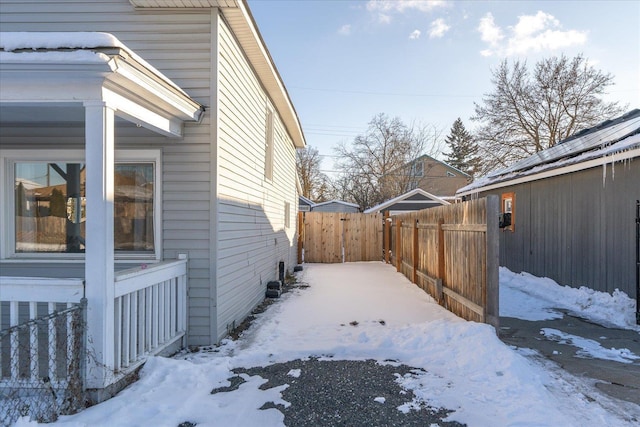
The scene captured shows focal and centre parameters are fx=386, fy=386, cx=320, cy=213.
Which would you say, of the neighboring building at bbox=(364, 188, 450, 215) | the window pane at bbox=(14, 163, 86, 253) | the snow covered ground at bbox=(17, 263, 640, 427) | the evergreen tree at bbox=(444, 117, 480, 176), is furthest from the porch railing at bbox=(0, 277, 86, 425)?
the evergreen tree at bbox=(444, 117, 480, 176)

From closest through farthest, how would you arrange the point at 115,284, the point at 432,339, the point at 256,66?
1. the point at 115,284
2. the point at 432,339
3. the point at 256,66

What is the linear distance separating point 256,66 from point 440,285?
16.3 ft

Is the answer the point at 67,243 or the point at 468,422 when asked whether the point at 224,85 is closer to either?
the point at 67,243

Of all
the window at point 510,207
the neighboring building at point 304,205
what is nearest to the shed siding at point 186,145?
the window at point 510,207

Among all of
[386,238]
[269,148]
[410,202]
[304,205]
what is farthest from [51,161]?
[304,205]

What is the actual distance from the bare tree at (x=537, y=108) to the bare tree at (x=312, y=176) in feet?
67.3

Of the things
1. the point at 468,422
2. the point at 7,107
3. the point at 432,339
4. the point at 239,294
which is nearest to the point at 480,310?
the point at 432,339

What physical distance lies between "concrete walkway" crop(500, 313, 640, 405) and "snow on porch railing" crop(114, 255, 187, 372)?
4085 mm

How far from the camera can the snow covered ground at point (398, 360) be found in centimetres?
290

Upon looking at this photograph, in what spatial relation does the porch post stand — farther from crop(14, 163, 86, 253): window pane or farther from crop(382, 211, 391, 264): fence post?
crop(382, 211, 391, 264): fence post

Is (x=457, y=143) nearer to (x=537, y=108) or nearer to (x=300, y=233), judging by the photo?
(x=537, y=108)

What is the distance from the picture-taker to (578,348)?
4594mm

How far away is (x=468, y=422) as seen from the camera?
281cm

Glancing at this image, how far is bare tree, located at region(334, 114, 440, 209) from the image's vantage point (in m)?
32.0
